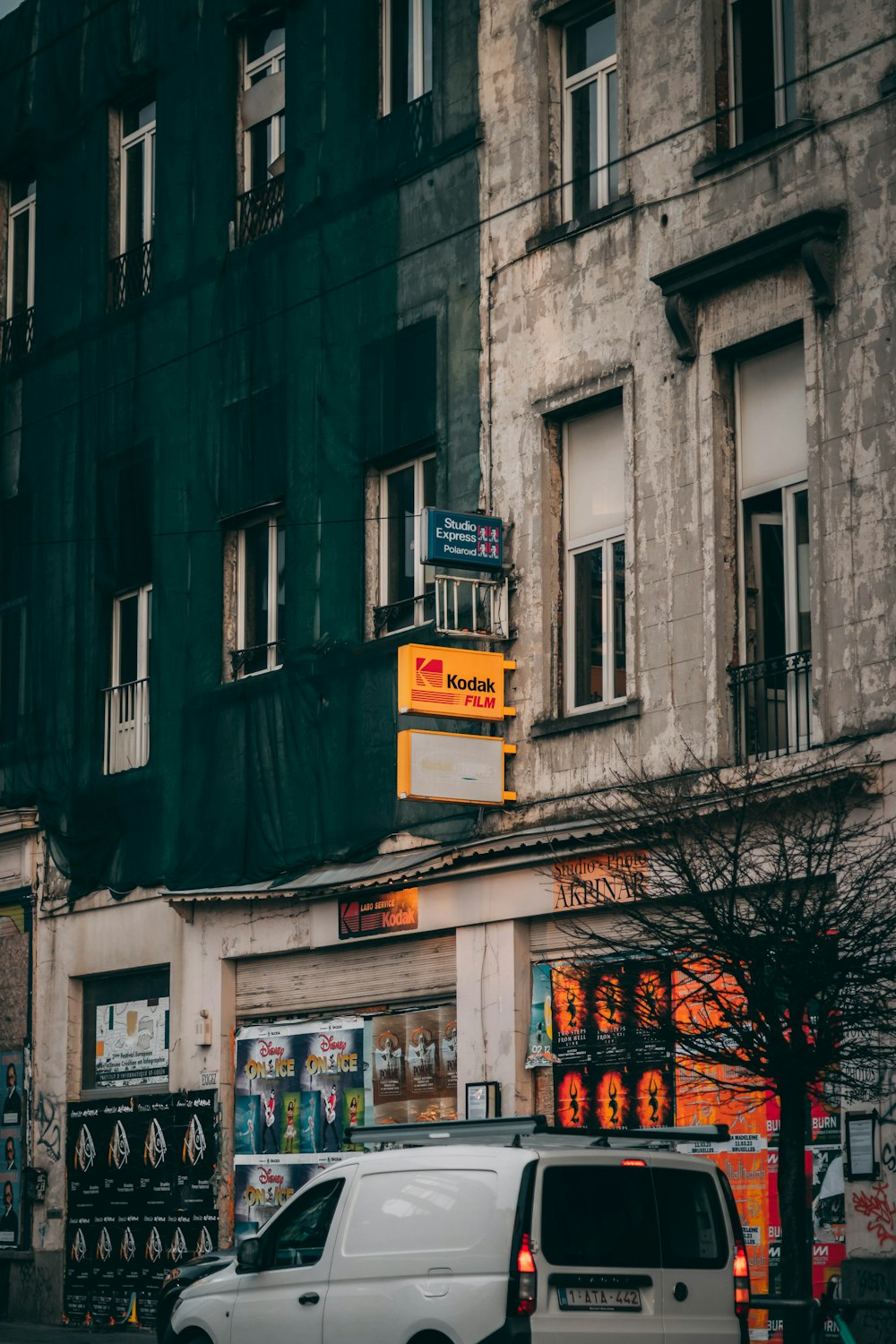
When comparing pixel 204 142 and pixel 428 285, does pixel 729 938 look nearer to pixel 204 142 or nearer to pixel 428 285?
pixel 428 285

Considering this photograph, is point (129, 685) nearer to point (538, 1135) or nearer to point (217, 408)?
point (217, 408)

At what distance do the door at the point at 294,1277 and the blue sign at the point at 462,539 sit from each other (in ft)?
24.3

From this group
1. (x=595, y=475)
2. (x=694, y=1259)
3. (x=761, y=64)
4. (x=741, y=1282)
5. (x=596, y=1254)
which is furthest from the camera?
(x=595, y=475)

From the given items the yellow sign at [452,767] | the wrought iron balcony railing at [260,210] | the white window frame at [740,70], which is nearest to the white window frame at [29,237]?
the wrought iron balcony railing at [260,210]

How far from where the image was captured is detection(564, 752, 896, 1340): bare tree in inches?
548

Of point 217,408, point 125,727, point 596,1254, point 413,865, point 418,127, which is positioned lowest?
point 596,1254

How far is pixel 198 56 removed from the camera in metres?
27.2

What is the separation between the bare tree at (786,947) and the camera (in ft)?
45.6

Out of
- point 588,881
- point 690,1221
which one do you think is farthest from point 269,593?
point 690,1221

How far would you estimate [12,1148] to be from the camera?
2814 centimetres

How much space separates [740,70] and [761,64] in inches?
9.1

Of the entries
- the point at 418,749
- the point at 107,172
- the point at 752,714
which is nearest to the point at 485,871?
the point at 418,749

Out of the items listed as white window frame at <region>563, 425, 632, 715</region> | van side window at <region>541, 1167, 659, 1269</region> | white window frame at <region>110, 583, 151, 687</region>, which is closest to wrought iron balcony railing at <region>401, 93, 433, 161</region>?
white window frame at <region>563, 425, 632, 715</region>

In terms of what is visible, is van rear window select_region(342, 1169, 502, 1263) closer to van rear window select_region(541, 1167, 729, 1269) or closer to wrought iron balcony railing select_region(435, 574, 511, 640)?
van rear window select_region(541, 1167, 729, 1269)
